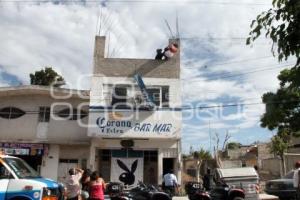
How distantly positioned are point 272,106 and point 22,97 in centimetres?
1553

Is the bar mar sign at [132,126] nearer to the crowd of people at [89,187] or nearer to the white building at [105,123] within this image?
the white building at [105,123]

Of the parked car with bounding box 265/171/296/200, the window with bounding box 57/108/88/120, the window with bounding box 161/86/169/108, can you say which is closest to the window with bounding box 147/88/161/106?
the window with bounding box 161/86/169/108

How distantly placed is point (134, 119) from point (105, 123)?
1688 mm

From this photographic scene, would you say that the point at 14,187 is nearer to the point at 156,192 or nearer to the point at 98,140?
the point at 156,192

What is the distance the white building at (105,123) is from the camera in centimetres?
2308

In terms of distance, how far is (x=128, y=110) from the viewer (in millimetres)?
23344

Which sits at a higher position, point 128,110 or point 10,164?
point 128,110

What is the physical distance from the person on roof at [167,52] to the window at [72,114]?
5799mm

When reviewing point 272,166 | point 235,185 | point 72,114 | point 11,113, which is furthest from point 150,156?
point 272,166

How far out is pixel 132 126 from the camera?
902 inches

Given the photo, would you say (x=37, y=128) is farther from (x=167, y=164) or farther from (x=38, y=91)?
(x=167, y=164)

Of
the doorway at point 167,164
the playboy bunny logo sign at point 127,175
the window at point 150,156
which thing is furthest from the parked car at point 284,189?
the playboy bunny logo sign at point 127,175

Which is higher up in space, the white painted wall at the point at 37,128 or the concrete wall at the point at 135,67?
the concrete wall at the point at 135,67

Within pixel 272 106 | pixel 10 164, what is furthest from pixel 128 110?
pixel 10 164
